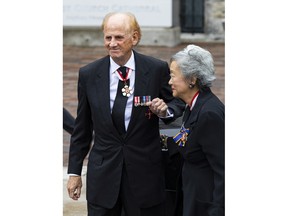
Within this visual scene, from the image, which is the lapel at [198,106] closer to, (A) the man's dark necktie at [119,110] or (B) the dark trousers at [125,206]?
(A) the man's dark necktie at [119,110]

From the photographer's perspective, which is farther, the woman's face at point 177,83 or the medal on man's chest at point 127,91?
the medal on man's chest at point 127,91

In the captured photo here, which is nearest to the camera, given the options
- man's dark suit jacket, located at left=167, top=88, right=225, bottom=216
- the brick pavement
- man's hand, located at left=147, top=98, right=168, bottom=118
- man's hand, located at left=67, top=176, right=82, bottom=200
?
man's dark suit jacket, located at left=167, top=88, right=225, bottom=216

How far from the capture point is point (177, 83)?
4117mm

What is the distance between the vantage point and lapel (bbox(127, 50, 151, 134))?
4.36 meters

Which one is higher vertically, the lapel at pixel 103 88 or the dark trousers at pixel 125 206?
the lapel at pixel 103 88

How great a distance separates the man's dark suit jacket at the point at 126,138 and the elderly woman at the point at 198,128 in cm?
29

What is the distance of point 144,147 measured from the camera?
175 inches

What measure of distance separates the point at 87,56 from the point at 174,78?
12893 mm

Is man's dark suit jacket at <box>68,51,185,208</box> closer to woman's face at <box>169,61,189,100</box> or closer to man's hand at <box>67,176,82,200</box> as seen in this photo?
man's hand at <box>67,176,82,200</box>

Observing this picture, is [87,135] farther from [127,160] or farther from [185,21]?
[185,21]

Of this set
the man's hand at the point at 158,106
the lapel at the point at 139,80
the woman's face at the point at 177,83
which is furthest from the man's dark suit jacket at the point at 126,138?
the woman's face at the point at 177,83

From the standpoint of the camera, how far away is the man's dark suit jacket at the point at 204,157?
394 centimetres

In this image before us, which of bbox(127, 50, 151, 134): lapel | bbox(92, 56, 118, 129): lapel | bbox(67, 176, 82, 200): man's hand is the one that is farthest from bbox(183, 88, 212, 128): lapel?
bbox(67, 176, 82, 200): man's hand
